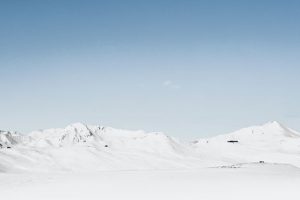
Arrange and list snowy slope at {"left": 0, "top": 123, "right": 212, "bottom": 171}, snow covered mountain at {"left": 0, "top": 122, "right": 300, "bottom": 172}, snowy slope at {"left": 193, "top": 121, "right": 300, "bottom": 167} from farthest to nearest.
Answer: snowy slope at {"left": 193, "top": 121, "right": 300, "bottom": 167}
snow covered mountain at {"left": 0, "top": 122, "right": 300, "bottom": 172}
snowy slope at {"left": 0, "top": 123, "right": 212, "bottom": 171}

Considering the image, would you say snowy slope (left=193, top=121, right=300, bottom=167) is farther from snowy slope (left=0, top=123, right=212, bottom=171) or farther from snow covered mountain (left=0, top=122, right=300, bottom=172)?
snowy slope (left=0, top=123, right=212, bottom=171)

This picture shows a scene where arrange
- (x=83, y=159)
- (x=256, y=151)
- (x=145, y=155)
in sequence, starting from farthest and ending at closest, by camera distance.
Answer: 1. (x=256, y=151)
2. (x=145, y=155)
3. (x=83, y=159)

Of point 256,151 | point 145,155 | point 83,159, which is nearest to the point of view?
point 83,159

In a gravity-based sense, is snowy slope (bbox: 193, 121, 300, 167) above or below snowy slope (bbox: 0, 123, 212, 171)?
above

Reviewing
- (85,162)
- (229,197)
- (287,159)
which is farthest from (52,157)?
(229,197)

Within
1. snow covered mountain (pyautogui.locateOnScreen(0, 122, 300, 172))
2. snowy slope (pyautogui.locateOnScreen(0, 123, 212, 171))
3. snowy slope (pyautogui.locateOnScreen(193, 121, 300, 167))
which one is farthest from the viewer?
snowy slope (pyautogui.locateOnScreen(193, 121, 300, 167))

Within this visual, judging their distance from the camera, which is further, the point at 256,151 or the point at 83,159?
the point at 256,151

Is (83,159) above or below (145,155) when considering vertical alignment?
below

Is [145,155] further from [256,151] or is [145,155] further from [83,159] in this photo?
[256,151]

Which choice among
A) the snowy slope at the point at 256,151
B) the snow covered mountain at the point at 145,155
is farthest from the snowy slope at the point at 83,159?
the snowy slope at the point at 256,151

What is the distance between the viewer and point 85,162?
101 metres

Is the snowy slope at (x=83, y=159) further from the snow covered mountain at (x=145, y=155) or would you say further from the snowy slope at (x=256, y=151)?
the snowy slope at (x=256, y=151)

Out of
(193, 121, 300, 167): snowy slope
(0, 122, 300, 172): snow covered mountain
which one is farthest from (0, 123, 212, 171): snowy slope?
(193, 121, 300, 167): snowy slope

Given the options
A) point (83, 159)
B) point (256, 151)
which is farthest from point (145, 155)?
point (256, 151)
